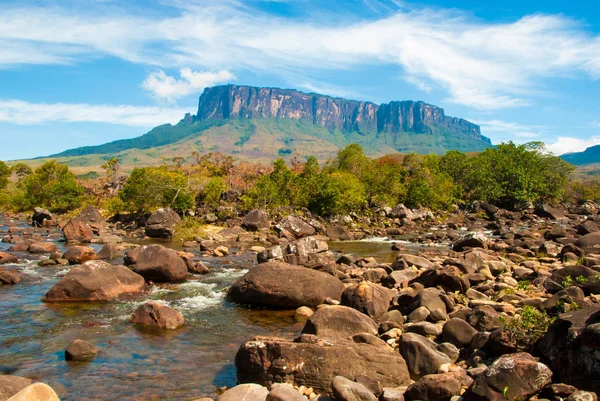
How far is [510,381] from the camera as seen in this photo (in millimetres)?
8898

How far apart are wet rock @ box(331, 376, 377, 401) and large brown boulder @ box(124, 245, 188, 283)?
52.6 feet

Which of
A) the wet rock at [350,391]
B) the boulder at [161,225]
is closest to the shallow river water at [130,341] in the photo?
the wet rock at [350,391]

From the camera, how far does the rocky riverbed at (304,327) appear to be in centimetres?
984

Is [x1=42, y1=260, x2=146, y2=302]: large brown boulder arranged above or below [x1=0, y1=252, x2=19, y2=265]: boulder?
above

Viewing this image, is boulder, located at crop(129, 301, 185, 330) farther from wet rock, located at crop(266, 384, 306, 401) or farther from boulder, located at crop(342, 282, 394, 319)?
wet rock, located at crop(266, 384, 306, 401)

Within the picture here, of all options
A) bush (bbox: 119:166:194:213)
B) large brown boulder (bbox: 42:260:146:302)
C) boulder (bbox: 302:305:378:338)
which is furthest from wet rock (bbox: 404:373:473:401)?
bush (bbox: 119:166:194:213)

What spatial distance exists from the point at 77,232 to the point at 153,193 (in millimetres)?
15518

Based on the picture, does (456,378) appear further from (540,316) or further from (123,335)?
(123,335)

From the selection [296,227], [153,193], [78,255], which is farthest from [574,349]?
[153,193]

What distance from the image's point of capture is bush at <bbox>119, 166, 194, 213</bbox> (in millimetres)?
56812

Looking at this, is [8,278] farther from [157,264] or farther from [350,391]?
[350,391]

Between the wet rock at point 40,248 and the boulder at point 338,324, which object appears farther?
the wet rock at point 40,248

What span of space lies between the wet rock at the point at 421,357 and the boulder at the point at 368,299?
4.40 meters

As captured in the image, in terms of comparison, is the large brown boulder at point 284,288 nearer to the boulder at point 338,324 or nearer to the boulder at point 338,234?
the boulder at point 338,324
